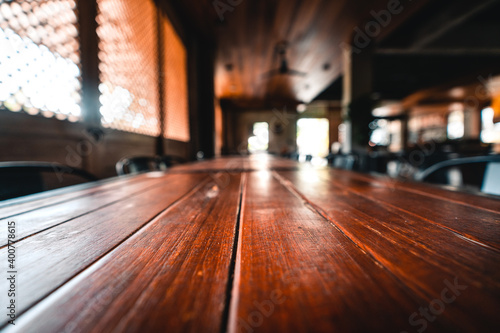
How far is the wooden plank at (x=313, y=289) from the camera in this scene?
0.21m

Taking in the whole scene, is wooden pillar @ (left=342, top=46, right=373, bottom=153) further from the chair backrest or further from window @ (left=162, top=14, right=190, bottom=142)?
the chair backrest

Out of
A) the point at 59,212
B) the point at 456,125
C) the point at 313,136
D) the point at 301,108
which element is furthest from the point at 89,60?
the point at 456,125

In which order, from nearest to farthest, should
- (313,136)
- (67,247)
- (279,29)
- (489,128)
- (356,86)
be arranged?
1. (67,247)
2. (279,29)
3. (356,86)
4. (489,128)
5. (313,136)

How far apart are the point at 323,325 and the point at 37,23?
6.51 feet

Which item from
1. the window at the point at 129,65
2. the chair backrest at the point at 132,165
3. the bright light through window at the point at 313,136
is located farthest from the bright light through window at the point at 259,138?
the chair backrest at the point at 132,165

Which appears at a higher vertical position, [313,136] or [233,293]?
[313,136]

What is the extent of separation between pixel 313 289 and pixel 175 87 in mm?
3880

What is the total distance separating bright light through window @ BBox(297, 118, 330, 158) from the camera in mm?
13570

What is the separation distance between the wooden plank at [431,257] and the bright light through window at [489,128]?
1384 cm

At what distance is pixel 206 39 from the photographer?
15.1 ft

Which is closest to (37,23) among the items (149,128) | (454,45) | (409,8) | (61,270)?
(149,128)

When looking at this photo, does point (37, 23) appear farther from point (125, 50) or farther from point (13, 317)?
point (13, 317)

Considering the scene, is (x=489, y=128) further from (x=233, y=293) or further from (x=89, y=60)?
(x=233, y=293)

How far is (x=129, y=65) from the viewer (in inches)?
94.7
